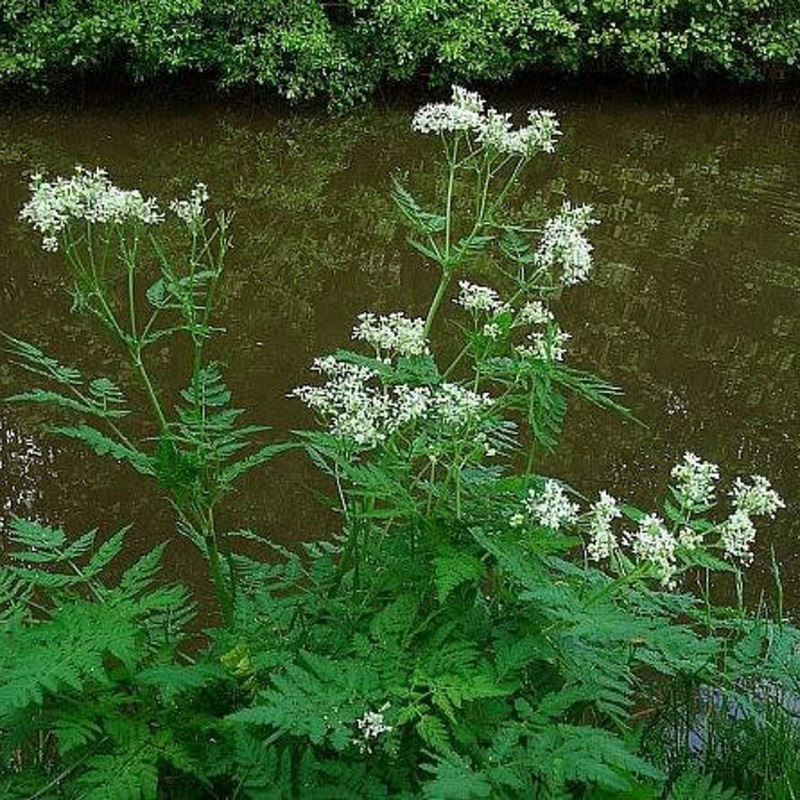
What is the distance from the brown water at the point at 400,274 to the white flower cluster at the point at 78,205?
2.49 meters

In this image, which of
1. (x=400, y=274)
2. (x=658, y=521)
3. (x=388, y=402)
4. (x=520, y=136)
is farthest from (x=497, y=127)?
(x=400, y=274)

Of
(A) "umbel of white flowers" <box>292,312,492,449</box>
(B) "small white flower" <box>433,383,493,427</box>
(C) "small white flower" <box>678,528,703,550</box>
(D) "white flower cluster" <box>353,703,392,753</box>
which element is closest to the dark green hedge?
(A) "umbel of white flowers" <box>292,312,492,449</box>

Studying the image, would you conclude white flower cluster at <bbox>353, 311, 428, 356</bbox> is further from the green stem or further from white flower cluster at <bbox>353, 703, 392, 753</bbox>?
white flower cluster at <bbox>353, 703, 392, 753</bbox>

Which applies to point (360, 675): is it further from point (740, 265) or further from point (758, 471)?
point (740, 265)

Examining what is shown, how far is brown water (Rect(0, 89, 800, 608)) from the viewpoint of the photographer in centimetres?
570

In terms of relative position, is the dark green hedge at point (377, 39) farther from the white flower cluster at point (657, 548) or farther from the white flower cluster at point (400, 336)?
the white flower cluster at point (657, 548)

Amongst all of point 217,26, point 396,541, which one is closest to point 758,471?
point 396,541

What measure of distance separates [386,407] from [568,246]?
54cm

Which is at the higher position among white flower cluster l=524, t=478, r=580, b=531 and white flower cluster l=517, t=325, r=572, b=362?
white flower cluster l=517, t=325, r=572, b=362

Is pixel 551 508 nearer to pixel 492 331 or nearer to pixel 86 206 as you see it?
pixel 492 331

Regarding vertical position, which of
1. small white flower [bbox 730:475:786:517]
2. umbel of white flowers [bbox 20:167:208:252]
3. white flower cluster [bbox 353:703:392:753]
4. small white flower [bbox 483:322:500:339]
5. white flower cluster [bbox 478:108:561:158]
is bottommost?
white flower cluster [bbox 353:703:392:753]

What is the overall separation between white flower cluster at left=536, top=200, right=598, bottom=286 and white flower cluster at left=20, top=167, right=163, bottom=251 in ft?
3.00

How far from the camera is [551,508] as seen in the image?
87.2 inches

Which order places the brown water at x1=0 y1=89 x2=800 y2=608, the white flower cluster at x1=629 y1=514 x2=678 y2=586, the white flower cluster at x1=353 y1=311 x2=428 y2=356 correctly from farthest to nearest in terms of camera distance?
the brown water at x1=0 y1=89 x2=800 y2=608 < the white flower cluster at x1=353 y1=311 x2=428 y2=356 < the white flower cluster at x1=629 y1=514 x2=678 y2=586
